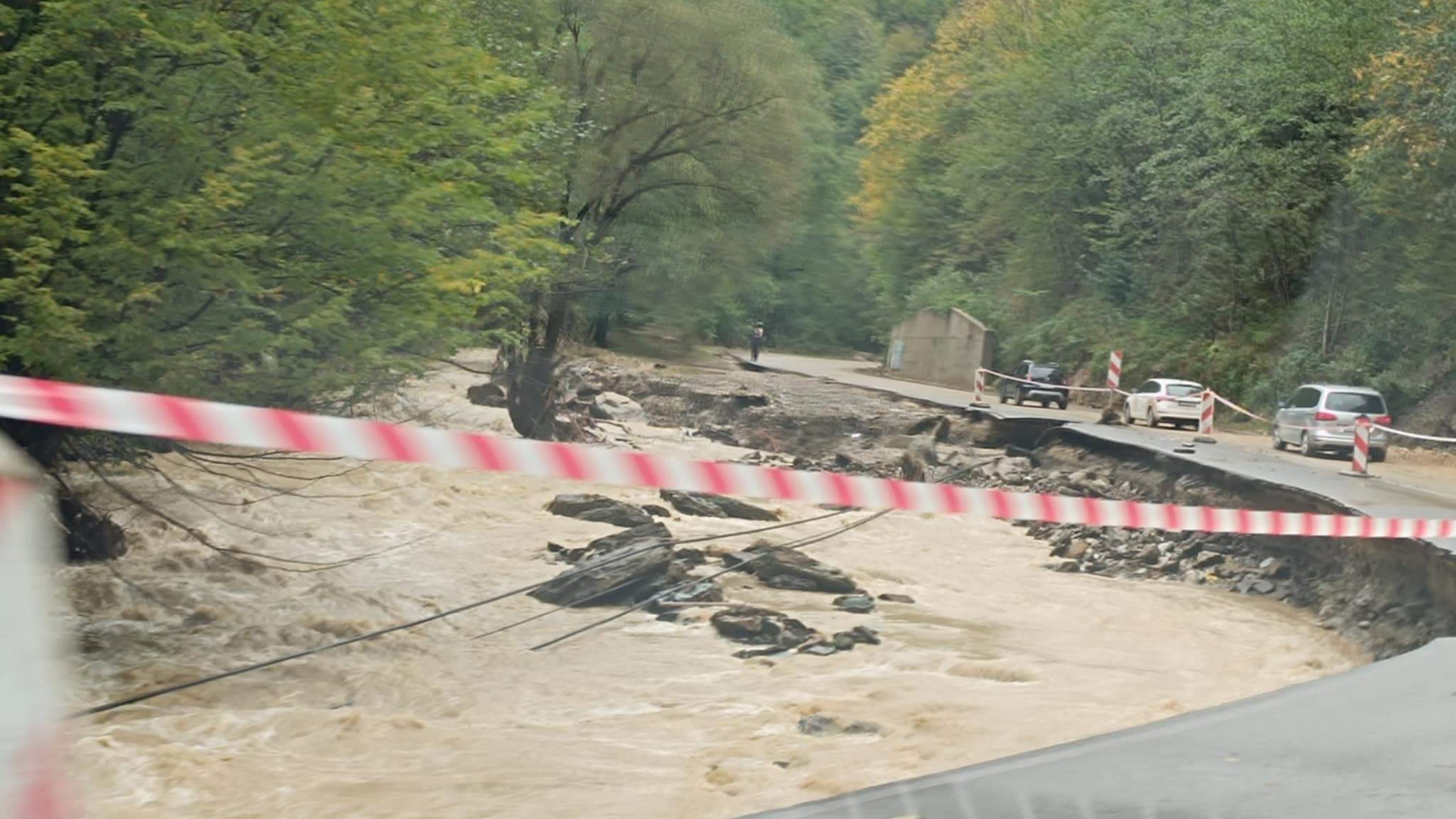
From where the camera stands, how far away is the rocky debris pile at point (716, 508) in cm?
2128

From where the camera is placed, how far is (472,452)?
5.86 m

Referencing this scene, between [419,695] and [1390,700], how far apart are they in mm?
7692

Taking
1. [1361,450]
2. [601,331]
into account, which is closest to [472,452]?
[1361,450]

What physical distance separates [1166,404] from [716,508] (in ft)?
48.2

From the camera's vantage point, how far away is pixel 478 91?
42.2 ft

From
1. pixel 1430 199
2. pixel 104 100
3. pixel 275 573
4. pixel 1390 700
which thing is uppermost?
pixel 1430 199

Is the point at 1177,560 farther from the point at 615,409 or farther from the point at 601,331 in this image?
the point at 601,331

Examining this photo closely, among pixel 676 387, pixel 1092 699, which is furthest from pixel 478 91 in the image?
pixel 676 387

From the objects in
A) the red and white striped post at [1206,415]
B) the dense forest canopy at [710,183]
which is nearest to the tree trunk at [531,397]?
the dense forest canopy at [710,183]

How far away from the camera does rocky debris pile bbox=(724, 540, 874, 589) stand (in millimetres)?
15883

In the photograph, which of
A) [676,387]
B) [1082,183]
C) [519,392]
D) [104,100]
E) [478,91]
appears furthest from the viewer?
[1082,183]

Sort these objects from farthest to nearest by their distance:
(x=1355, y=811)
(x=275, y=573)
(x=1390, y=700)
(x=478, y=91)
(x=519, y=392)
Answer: (x=519, y=392), (x=275, y=573), (x=478, y=91), (x=1390, y=700), (x=1355, y=811)

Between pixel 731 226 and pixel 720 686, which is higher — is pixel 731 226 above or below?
above

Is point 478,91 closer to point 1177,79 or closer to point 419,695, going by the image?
point 419,695
